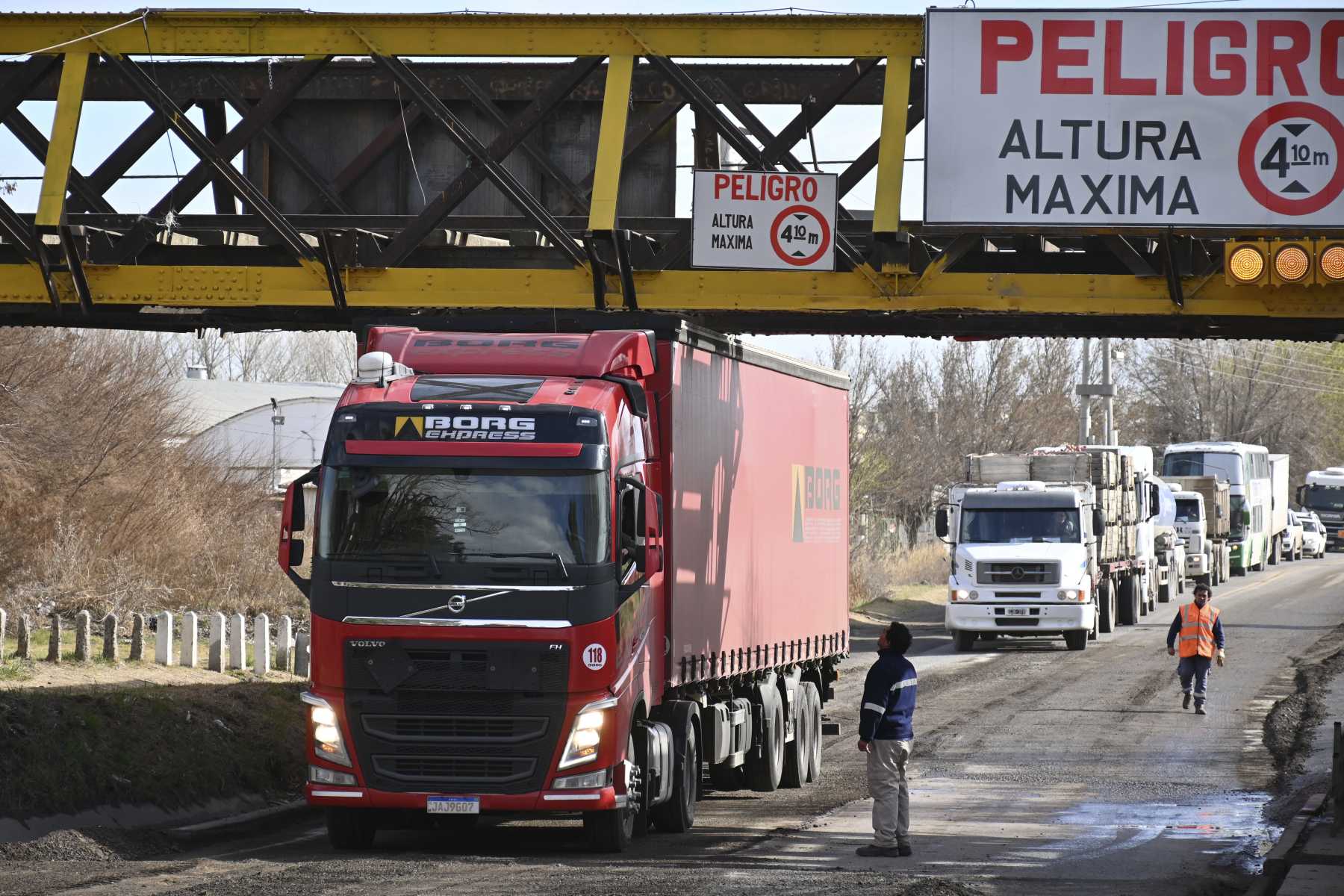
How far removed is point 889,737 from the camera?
13.5 meters

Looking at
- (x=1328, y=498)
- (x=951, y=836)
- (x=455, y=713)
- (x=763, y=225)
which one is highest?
(x=763, y=225)

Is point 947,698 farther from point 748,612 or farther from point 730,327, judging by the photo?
point 730,327

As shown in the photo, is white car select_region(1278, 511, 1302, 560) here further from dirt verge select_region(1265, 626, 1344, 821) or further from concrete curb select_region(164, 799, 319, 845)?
concrete curb select_region(164, 799, 319, 845)

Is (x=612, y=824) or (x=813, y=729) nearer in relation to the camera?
(x=612, y=824)

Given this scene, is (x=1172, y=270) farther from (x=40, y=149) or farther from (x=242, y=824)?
(x=40, y=149)

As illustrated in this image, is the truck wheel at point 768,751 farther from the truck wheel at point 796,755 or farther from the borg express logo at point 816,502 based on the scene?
the borg express logo at point 816,502

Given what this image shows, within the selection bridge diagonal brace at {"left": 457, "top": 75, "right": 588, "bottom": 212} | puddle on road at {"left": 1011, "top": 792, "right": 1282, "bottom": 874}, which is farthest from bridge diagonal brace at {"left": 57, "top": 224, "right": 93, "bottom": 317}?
puddle on road at {"left": 1011, "top": 792, "right": 1282, "bottom": 874}

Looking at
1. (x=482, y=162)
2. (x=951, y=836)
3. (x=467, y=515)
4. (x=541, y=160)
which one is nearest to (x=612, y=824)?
(x=467, y=515)

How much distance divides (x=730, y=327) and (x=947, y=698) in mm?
12604

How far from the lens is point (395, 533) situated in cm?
1241

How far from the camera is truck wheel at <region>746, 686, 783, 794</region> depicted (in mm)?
16641

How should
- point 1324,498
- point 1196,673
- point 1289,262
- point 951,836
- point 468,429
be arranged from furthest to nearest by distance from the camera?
point 1324,498, point 1196,673, point 951,836, point 468,429, point 1289,262

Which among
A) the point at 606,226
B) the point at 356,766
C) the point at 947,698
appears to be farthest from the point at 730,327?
the point at 947,698

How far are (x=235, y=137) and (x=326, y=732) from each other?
414cm
